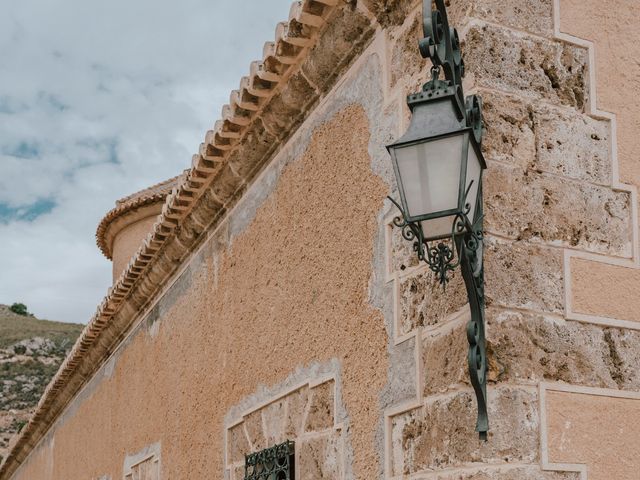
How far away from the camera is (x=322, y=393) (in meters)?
4.49

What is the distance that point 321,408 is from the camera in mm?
4461

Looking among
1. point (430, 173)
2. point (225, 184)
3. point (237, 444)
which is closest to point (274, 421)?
point (237, 444)

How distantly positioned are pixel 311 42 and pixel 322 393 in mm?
1677

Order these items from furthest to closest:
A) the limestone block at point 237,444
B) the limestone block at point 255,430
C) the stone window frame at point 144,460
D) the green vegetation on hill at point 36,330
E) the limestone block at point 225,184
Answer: the green vegetation on hill at point 36,330 → the stone window frame at point 144,460 → the limestone block at point 225,184 → the limestone block at point 237,444 → the limestone block at point 255,430

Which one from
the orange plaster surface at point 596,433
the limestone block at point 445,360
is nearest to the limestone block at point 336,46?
the limestone block at point 445,360

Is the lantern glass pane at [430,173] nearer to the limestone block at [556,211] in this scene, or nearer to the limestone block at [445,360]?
the limestone block at [556,211]

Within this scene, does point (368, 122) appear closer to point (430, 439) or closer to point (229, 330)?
point (430, 439)

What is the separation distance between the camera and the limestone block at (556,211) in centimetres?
346

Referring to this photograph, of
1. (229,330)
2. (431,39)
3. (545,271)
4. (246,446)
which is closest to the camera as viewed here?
(431,39)

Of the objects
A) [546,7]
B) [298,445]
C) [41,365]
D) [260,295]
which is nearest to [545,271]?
[546,7]

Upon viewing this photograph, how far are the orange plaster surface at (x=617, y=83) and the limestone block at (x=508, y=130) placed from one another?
1.18 ft

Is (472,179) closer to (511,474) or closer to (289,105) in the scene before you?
Result: (511,474)

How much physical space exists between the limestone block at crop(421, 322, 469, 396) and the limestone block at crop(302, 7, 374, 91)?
5.22ft

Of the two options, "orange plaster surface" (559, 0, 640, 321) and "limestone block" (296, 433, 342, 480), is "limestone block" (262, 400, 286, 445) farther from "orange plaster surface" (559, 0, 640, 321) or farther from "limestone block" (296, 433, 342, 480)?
"orange plaster surface" (559, 0, 640, 321)
